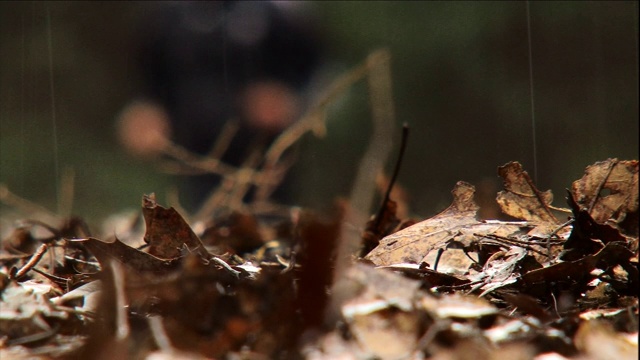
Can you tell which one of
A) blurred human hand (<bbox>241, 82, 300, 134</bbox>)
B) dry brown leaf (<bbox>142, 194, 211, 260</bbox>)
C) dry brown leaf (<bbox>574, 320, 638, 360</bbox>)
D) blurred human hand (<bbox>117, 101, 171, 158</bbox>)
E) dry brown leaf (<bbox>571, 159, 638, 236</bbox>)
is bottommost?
blurred human hand (<bbox>117, 101, 171, 158</bbox>)

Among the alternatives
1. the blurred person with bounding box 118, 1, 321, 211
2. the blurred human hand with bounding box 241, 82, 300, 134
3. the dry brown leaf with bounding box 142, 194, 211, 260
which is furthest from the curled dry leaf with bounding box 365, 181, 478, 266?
the blurred human hand with bounding box 241, 82, 300, 134

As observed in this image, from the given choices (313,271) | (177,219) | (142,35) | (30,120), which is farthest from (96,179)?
(313,271)

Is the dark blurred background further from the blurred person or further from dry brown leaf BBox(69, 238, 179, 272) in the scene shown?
dry brown leaf BBox(69, 238, 179, 272)

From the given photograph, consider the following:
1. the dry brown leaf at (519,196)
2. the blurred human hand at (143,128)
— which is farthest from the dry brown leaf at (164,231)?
the blurred human hand at (143,128)

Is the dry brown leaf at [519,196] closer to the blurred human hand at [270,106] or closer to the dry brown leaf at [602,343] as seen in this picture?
the dry brown leaf at [602,343]

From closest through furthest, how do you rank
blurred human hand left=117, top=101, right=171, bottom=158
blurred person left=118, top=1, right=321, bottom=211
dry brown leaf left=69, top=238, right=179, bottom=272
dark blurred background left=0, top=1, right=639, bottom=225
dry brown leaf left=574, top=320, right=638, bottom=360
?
dry brown leaf left=574, top=320, right=638, bottom=360, dry brown leaf left=69, top=238, right=179, bottom=272, blurred person left=118, top=1, right=321, bottom=211, blurred human hand left=117, top=101, right=171, bottom=158, dark blurred background left=0, top=1, right=639, bottom=225

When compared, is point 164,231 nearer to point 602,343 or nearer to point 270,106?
point 602,343
